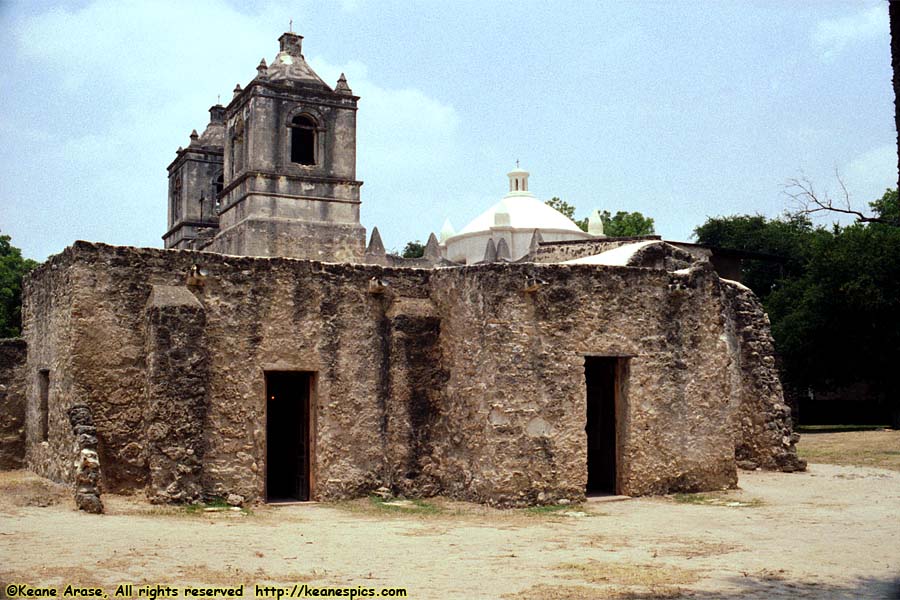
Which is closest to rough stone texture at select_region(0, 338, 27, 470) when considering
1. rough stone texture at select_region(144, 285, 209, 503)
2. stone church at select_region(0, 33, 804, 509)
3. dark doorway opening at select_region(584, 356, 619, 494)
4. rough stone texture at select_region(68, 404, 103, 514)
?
stone church at select_region(0, 33, 804, 509)

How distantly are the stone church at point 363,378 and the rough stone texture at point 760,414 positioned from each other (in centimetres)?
265

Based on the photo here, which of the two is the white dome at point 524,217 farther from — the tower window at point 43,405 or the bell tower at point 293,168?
the tower window at point 43,405

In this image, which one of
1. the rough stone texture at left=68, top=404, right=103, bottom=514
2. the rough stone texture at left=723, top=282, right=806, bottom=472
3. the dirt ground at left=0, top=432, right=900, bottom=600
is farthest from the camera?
the rough stone texture at left=723, top=282, right=806, bottom=472

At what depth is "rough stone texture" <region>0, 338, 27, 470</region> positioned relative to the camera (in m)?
13.9

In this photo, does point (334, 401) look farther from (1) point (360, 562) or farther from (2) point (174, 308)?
(1) point (360, 562)

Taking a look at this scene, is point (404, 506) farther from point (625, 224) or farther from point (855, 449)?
point (625, 224)

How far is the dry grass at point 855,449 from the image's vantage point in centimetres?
1750

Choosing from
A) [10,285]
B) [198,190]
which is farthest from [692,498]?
[198,190]

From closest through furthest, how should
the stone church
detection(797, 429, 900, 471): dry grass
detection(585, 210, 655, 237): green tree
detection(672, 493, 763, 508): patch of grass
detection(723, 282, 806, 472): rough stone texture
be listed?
the stone church
detection(672, 493, 763, 508): patch of grass
detection(723, 282, 806, 472): rough stone texture
detection(797, 429, 900, 471): dry grass
detection(585, 210, 655, 237): green tree

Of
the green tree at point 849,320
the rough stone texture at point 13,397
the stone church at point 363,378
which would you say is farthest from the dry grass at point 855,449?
the rough stone texture at point 13,397

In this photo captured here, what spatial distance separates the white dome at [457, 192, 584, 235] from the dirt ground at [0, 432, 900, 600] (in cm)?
2997

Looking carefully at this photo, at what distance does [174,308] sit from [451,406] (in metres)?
3.66

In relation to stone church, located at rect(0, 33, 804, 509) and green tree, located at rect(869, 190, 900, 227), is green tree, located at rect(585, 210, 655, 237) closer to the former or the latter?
green tree, located at rect(869, 190, 900, 227)

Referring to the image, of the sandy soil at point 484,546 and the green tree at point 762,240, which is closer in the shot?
the sandy soil at point 484,546
